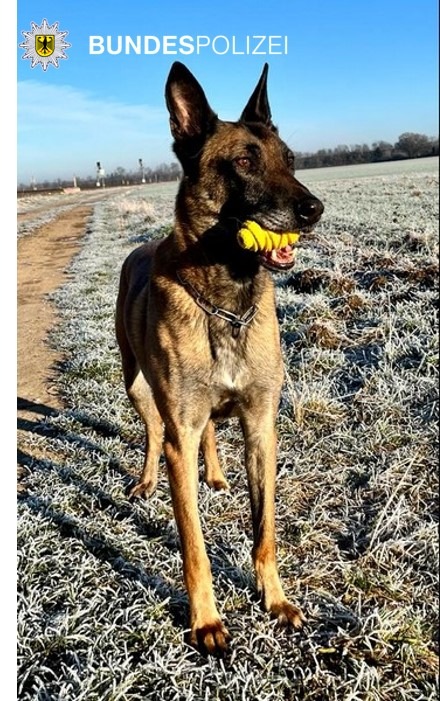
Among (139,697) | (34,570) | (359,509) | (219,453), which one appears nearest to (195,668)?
(139,697)

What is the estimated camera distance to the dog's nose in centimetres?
248

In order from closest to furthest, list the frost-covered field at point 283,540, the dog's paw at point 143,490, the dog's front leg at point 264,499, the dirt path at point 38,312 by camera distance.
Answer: the frost-covered field at point 283,540, the dog's front leg at point 264,499, the dog's paw at point 143,490, the dirt path at point 38,312

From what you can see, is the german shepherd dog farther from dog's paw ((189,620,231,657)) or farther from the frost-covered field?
the frost-covered field

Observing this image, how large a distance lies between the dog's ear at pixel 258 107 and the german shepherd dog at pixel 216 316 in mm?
263

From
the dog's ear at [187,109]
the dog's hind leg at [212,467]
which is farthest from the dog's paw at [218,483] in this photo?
the dog's ear at [187,109]

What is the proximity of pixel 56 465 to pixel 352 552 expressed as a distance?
214cm

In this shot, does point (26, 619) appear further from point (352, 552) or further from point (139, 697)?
point (352, 552)

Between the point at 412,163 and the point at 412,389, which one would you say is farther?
the point at 412,163

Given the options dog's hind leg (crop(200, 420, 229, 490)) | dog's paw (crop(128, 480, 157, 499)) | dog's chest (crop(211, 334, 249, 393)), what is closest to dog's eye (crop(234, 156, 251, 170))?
dog's chest (crop(211, 334, 249, 393))

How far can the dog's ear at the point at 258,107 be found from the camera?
3112mm

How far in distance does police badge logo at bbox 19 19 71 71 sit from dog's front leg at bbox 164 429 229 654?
1647mm

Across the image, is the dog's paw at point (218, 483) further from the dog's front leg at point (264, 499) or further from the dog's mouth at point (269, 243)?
Answer: the dog's mouth at point (269, 243)

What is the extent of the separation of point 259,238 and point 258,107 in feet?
3.44

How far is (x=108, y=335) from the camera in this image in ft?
23.3
